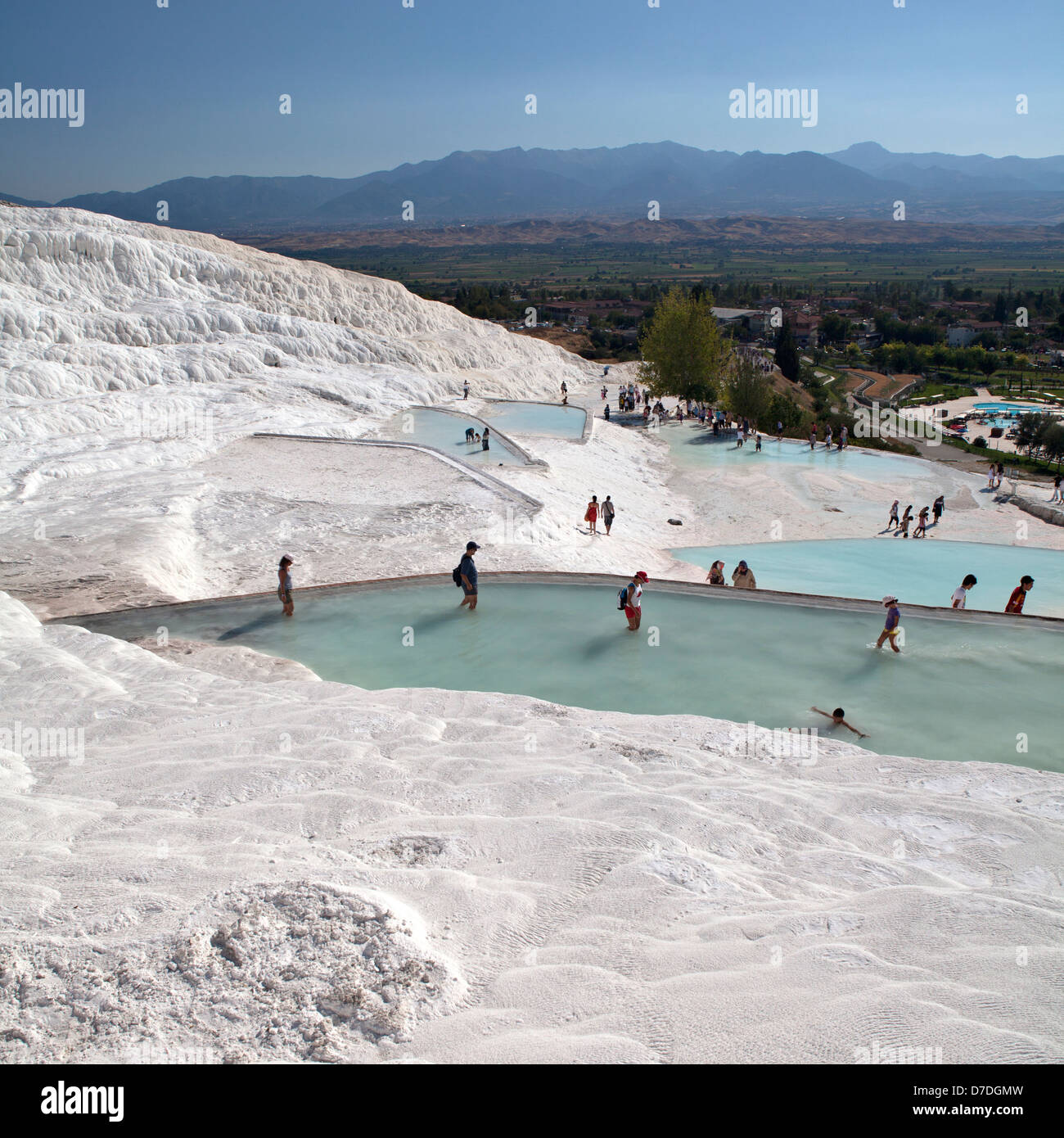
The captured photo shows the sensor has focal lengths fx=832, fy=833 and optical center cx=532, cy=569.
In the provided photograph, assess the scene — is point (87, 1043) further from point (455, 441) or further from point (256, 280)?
point (256, 280)

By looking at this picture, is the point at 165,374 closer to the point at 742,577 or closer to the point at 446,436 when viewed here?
the point at 446,436

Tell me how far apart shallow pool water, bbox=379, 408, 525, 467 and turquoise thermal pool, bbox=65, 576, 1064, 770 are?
11.7 m

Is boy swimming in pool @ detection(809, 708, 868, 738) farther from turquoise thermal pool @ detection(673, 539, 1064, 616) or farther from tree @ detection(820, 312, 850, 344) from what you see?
tree @ detection(820, 312, 850, 344)

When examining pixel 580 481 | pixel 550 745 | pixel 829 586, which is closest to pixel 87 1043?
pixel 550 745

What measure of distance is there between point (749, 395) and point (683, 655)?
29.1 meters

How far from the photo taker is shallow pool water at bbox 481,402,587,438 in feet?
102

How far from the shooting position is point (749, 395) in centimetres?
3638

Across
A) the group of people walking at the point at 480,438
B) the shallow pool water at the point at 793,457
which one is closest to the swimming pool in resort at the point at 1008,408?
the shallow pool water at the point at 793,457

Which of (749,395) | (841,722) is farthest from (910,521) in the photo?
(841,722)

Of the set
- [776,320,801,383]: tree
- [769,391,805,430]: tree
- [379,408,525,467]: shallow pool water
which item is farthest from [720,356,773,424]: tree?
[776,320,801,383]: tree

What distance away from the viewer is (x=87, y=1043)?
11.3 ft

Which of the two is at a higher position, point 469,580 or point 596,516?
point 596,516

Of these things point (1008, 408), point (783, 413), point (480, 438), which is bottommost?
point (480, 438)

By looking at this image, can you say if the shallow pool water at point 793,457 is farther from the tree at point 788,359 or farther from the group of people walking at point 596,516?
the tree at point 788,359
